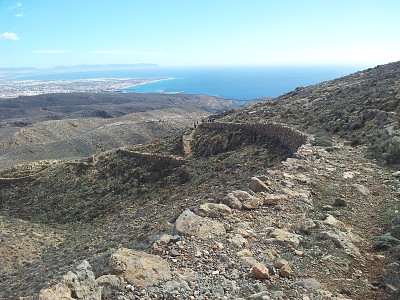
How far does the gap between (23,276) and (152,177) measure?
1142 cm

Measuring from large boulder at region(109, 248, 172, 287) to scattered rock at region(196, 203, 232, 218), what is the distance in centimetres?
208

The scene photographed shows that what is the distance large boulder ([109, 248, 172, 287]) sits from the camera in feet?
15.7

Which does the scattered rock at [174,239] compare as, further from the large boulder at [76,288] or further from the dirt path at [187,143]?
the dirt path at [187,143]

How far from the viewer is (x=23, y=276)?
11109 mm

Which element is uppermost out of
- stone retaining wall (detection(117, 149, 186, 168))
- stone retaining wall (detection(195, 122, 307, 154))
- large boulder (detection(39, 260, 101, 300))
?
large boulder (detection(39, 260, 101, 300))

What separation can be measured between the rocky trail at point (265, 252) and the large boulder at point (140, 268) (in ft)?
0.05

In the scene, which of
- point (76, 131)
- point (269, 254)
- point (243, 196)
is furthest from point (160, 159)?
point (76, 131)

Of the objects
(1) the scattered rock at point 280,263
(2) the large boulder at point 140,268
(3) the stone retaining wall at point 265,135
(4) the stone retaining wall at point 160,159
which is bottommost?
(4) the stone retaining wall at point 160,159

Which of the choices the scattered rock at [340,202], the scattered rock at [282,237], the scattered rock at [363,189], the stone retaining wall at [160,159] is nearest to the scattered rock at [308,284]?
the scattered rock at [282,237]

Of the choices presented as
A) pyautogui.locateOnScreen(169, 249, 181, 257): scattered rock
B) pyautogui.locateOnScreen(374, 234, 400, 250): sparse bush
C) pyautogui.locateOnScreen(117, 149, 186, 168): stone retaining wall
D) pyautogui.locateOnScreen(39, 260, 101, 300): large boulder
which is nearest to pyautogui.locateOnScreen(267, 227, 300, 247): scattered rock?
pyautogui.locateOnScreen(374, 234, 400, 250): sparse bush

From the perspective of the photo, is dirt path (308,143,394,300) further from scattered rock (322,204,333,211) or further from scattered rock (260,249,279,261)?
scattered rock (260,249,279,261)

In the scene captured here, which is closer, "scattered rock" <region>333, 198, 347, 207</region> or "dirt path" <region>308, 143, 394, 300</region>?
"dirt path" <region>308, 143, 394, 300</region>

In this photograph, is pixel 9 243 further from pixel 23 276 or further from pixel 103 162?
pixel 103 162

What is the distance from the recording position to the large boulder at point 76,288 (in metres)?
4.09
